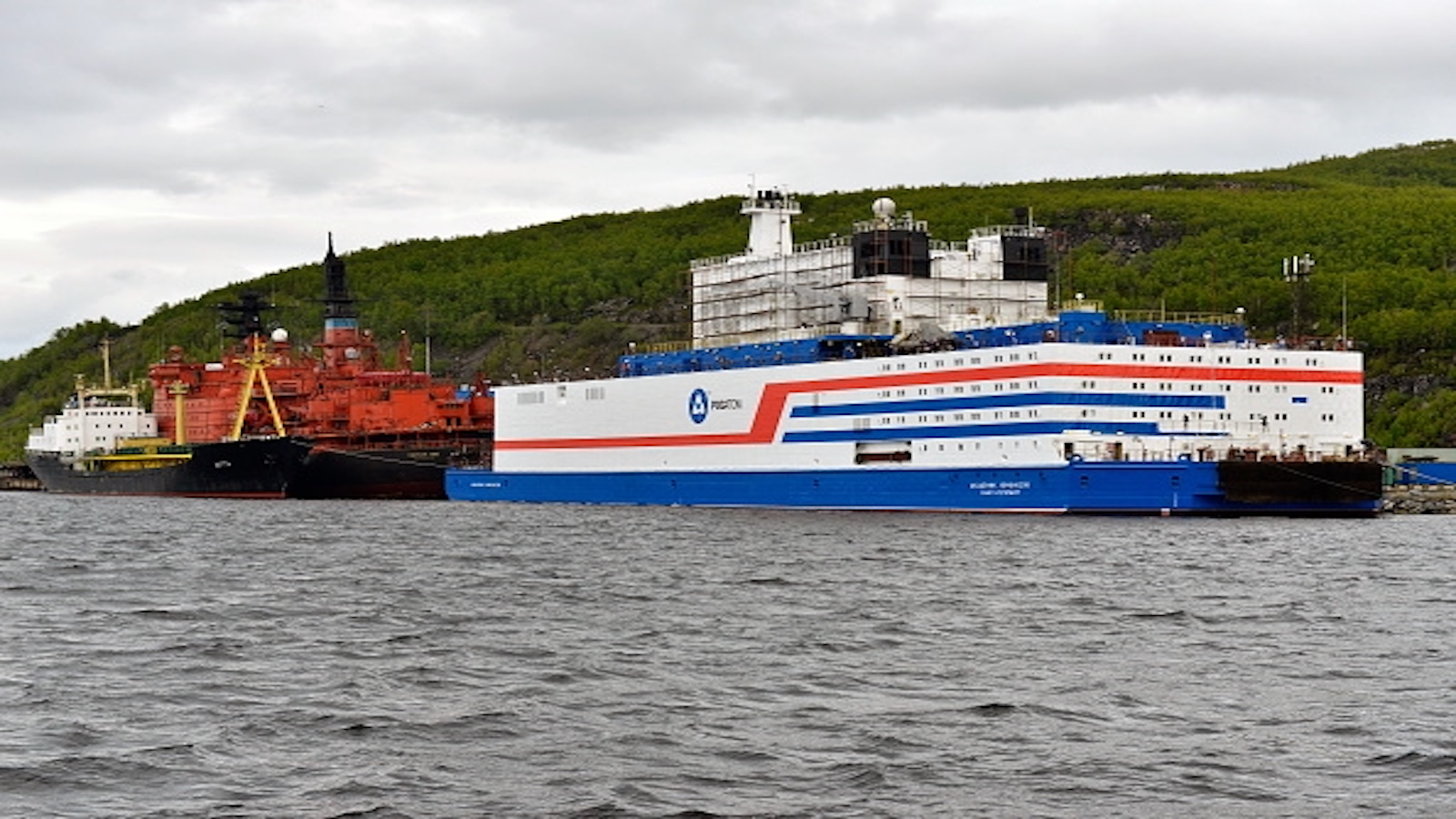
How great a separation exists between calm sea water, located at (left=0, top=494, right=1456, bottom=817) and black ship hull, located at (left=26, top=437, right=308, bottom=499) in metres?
54.4

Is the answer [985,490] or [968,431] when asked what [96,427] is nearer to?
[968,431]

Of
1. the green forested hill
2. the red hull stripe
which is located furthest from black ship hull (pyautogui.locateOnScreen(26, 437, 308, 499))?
the red hull stripe

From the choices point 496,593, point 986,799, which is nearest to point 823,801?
point 986,799

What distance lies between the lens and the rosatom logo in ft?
262

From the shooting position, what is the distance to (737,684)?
86.9 feet

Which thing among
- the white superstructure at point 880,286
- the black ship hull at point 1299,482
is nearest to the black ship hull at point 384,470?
the white superstructure at point 880,286

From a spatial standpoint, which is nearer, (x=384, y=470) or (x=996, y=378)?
(x=996, y=378)

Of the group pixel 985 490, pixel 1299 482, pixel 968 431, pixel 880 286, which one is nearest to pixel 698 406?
pixel 880 286

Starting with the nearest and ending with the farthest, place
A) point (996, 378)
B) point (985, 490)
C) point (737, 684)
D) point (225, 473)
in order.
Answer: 1. point (737, 684)
2. point (996, 378)
3. point (985, 490)
4. point (225, 473)

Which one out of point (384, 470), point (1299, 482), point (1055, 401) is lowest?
point (384, 470)

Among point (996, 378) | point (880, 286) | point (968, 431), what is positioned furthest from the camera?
point (880, 286)

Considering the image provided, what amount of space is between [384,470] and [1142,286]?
197 feet

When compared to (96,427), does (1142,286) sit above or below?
above

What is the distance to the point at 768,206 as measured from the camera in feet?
299
